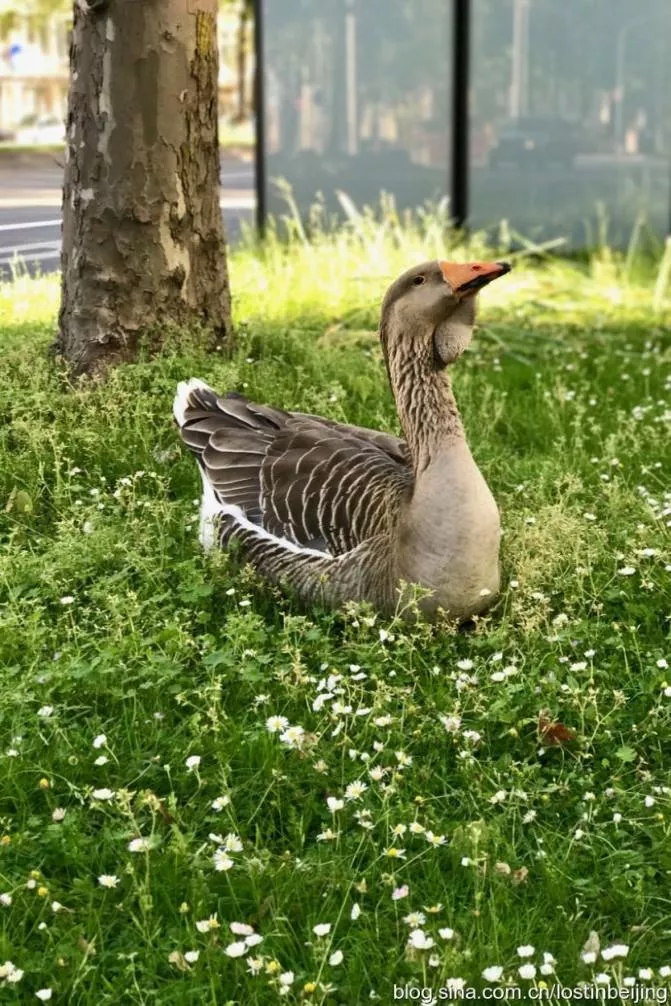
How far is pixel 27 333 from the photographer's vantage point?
22.0 feet

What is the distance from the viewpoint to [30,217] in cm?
744

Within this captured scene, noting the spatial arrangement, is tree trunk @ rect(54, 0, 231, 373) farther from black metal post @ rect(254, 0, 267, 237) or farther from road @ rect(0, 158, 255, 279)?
black metal post @ rect(254, 0, 267, 237)

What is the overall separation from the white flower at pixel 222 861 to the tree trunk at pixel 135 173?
366cm

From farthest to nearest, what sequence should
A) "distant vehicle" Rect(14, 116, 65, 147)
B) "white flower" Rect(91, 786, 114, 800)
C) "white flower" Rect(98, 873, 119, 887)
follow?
"distant vehicle" Rect(14, 116, 65, 147) → "white flower" Rect(91, 786, 114, 800) → "white flower" Rect(98, 873, 119, 887)

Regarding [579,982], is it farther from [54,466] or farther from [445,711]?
[54,466]

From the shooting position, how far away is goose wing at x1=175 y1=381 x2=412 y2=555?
3924mm

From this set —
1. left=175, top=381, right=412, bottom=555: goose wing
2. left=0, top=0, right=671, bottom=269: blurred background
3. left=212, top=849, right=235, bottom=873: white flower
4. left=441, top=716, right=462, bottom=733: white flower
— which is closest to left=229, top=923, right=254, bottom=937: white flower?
left=212, top=849, right=235, bottom=873: white flower

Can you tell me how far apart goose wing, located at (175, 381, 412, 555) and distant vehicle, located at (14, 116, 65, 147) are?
3.96 m

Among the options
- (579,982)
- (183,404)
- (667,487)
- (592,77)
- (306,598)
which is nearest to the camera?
(579,982)

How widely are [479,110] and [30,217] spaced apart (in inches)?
200

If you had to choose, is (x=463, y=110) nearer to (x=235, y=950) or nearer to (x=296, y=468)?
(x=296, y=468)

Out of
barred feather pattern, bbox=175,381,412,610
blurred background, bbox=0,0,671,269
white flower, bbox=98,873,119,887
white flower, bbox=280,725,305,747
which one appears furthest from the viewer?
blurred background, bbox=0,0,671,269

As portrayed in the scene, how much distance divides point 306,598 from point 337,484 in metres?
0.41

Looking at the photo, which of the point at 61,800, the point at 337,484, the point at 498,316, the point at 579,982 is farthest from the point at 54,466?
the point at 498,316
